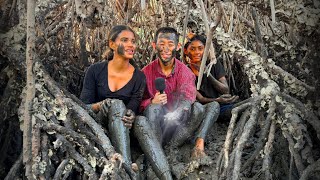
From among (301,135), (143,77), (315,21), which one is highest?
(315,21)

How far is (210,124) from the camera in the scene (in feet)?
11.4

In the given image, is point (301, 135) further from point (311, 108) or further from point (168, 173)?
point (168, 173)

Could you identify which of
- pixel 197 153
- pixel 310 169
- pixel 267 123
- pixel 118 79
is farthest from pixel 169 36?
pixel 310 169

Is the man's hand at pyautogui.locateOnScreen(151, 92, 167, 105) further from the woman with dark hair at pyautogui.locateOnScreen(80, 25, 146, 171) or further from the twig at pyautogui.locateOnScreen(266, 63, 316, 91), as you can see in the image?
the twig at pyautogui.locateOnScreen(266, 63, 316, 91)

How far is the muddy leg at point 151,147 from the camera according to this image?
3.15 metres

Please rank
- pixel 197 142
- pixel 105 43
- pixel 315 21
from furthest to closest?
pixel 105 43 < pixel 197 142 < pixel 315 21

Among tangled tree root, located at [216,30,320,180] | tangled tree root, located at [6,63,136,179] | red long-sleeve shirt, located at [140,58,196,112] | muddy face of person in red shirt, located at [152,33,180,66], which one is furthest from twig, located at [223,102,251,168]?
muddy face of person in red shirt, located at [152,33,180,66]

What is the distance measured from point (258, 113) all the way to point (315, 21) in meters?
0.63

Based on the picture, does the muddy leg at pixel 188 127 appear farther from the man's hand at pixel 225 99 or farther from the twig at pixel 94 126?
the twig at pixel 94 126

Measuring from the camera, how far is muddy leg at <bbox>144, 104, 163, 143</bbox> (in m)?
3.27

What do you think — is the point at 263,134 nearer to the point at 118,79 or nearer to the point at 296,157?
the point at 296,157

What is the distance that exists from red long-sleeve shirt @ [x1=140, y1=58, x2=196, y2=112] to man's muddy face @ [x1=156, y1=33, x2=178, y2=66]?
0.08 m

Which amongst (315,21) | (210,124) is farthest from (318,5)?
(210,124)

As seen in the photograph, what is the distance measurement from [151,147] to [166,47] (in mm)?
659
